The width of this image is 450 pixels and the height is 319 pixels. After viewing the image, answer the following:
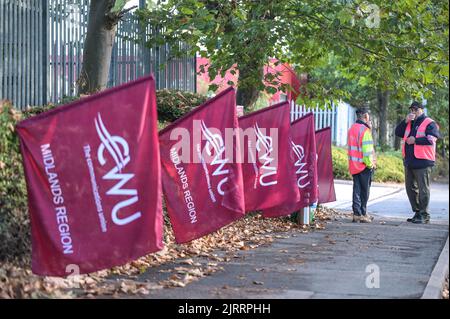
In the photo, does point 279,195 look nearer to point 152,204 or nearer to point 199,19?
point 199,19

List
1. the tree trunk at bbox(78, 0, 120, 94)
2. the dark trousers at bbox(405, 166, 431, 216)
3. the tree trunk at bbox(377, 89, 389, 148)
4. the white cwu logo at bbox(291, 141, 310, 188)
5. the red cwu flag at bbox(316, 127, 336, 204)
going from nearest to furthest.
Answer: the tree trunk at bbox(78, 0, 120, 94)
the white cwu logo at bbox(291, 141, 310, 188)
the dark trousers at bbox(405, 166, 431, 216)
the red cwu flag at bbox(316, 127, 336, 204)
the tree trunk at bbox(377, 89, 389, 148)

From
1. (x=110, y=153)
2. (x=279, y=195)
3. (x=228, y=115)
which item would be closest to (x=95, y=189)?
(x=110, y=153)

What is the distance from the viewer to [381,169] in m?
29.9

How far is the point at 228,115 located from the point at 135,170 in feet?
8.83

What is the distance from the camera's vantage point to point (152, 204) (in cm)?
827

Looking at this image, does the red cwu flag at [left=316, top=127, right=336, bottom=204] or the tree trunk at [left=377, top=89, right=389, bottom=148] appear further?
the tree trunk at [left=377, top=89, right=389, bottom=148]

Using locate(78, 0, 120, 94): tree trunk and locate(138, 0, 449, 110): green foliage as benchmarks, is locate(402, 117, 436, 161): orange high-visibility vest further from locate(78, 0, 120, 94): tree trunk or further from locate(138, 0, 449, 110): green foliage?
locate(78, 0, 120, 94): tree trunk

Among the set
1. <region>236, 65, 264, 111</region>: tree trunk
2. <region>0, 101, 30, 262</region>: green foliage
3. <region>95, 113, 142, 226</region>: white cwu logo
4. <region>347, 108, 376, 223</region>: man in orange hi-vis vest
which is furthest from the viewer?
<region>236, 65, 264, 111</region>: tree trunk

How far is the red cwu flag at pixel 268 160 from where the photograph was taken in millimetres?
12461

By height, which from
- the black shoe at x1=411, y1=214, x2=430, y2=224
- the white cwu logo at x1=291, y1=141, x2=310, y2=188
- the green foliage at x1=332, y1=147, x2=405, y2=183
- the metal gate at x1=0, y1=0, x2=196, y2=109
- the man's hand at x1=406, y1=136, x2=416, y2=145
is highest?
the metal gate at x1=0, y1=0, x2=196, y2=109

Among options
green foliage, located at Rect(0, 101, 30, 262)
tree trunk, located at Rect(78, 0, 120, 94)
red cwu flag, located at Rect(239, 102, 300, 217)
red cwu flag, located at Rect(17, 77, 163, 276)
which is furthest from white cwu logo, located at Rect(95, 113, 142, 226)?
tree trunk, located at Rect(78, 0, 120, 94)

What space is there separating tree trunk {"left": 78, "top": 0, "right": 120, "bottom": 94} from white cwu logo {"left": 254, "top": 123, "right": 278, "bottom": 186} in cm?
274

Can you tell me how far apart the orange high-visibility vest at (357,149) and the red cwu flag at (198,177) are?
5309 mm

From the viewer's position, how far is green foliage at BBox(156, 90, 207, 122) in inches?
558
